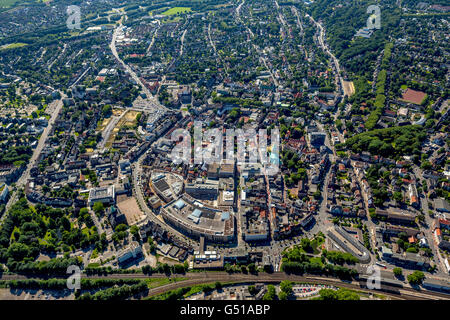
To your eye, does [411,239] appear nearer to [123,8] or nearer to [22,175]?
[22,175]

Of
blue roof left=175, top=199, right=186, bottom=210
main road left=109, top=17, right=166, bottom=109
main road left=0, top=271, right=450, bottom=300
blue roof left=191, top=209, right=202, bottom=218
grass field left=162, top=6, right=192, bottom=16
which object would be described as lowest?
main road left=0, top=271, right=450, bottom=300

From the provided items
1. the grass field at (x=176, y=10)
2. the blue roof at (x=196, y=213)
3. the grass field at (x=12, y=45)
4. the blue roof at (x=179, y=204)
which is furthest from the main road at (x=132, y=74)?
the blue roof at (x=196, y=213)

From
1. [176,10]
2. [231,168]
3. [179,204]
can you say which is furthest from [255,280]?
[176,10]

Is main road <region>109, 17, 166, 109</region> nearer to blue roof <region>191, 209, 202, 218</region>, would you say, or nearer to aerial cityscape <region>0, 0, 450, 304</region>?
aerial cityscape <region>0, 0, 450, 304</region>

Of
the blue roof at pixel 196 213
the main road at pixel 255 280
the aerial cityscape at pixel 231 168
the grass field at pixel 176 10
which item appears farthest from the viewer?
the grass field at pixel 176 10

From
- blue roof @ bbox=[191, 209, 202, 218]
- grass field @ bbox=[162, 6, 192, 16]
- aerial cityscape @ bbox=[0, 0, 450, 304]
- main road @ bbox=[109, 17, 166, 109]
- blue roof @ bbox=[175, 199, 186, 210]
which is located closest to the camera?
aerial cityscape @ bbox=[0, 0, 450, 304]

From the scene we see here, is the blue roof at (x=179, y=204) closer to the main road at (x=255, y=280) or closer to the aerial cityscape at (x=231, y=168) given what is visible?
the aerial cityscape at (x=231, y=168)

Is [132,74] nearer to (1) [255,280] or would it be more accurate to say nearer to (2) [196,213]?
(2) [196,213]

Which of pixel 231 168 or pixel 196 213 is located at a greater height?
pixel 231 168

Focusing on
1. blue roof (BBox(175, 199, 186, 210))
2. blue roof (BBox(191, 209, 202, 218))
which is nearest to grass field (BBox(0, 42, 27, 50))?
blue roof (BBox(175, 199, 186, 210))

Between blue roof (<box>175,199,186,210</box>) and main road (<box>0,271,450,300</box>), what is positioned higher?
blue roof (<box>175,199,186,210</box>)
